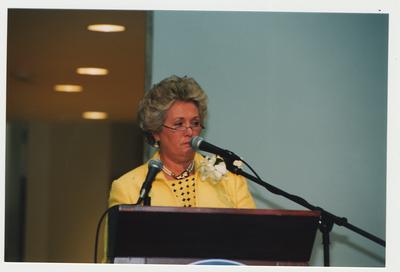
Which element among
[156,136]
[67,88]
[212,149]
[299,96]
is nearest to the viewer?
[212,149]

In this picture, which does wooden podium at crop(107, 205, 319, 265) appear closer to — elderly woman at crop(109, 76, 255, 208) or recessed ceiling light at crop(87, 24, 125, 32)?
elderly woman at crop(109, 76, 255, 208)

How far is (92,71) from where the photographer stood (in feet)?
14.9

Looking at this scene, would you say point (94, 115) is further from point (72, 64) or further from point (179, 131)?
point (179, 131)

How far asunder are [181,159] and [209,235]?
2.38 ft

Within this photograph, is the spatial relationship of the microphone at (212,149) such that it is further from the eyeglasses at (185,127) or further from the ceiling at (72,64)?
the ceiling at (72,64)

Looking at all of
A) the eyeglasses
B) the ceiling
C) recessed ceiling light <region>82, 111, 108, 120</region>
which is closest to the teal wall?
the ceiling

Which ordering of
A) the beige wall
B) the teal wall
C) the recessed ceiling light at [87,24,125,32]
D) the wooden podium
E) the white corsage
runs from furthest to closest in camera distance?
the teal wall < the recessed ceiling light at [87,24,125,32] < the beige wall < the white corsage < the wooden podium

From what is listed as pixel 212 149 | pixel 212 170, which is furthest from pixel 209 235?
pixel 212 170

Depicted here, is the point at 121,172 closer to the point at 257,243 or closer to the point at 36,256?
the point at 36,256

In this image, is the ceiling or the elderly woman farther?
the ceiling

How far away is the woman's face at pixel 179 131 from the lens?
3.89 metres

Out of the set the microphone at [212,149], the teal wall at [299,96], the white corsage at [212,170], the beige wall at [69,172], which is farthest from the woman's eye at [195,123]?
the teal wall at [299,96]

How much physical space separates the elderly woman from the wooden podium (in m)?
0.58

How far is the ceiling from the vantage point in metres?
4.46
